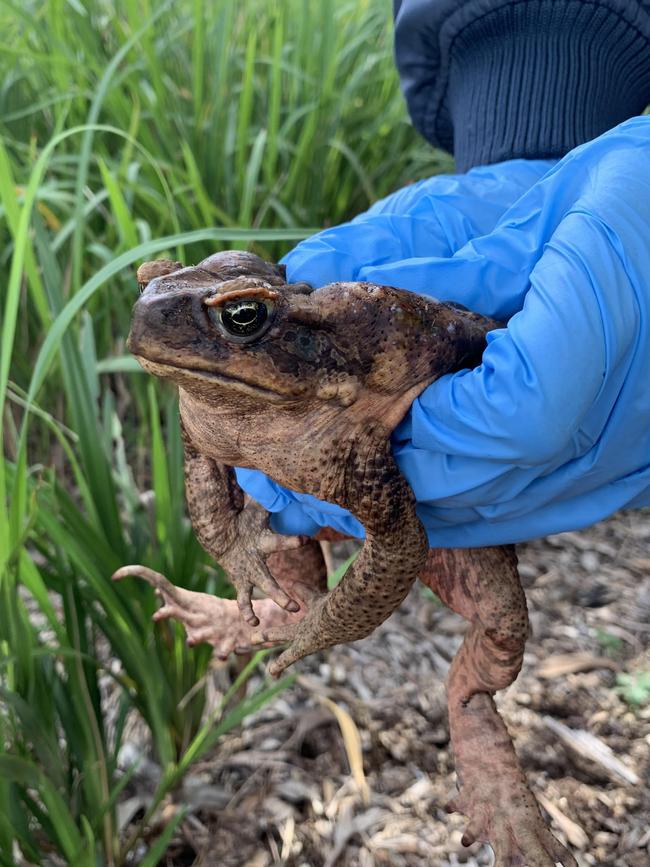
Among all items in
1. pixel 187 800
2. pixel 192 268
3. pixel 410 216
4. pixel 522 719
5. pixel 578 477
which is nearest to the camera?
pixel 192 268

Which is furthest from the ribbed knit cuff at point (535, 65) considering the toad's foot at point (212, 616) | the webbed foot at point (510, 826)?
the webbed foot at point (510, 826)

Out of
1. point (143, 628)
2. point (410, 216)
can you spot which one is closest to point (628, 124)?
point (410, 216)

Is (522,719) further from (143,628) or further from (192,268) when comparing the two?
(192,268)

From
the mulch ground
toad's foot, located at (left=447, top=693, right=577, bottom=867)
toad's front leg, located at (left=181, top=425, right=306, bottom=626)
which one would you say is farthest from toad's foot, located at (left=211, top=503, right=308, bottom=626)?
the mulch ground

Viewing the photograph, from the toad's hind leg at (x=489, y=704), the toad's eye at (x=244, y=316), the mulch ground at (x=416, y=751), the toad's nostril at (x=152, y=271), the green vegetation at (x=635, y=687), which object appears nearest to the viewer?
the toad's eye at (x=244, y=316)

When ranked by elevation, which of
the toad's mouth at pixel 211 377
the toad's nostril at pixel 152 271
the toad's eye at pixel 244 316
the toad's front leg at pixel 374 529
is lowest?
the toad's front leg at pixel 374 529

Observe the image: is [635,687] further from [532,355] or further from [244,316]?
[244,316]

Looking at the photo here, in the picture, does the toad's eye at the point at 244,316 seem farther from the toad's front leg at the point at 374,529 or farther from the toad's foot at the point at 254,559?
the toad's foot at the point at 254,559
